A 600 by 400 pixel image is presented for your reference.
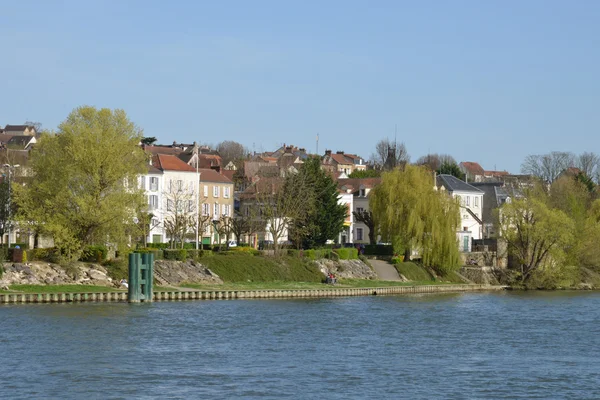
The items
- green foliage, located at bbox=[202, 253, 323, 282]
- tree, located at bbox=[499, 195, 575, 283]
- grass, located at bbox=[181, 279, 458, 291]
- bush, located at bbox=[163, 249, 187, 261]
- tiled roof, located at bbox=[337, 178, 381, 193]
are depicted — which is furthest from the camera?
tiled roof, located at bbox=[337, 178, 381, 193]

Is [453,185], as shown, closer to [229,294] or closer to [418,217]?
[418,217]

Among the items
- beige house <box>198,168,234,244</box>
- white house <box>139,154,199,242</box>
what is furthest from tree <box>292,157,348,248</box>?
beige house <box>198,168,234,244</box>

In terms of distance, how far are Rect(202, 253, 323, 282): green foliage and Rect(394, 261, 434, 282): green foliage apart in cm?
943

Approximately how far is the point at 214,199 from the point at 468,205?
114ft

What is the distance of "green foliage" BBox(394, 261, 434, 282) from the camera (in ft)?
319

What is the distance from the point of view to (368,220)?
361 feet

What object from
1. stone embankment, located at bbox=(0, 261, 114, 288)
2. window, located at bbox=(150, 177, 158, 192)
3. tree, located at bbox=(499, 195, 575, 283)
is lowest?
stone embankment, located at bbox=(0, 261, 114, 288)

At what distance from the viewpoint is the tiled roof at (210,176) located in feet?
376

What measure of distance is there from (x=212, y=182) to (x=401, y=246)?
86.6 feet

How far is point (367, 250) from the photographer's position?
104312mm

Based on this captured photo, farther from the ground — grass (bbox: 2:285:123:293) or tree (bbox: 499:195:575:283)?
tree (bbox: 499:195:575:283)

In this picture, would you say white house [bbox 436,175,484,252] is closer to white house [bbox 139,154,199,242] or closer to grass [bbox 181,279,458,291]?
grass [bbox 181,279,458,291]

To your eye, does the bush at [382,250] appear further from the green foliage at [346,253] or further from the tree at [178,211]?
the tree at [178,211]

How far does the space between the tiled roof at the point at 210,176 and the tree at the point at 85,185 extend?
119 feet
